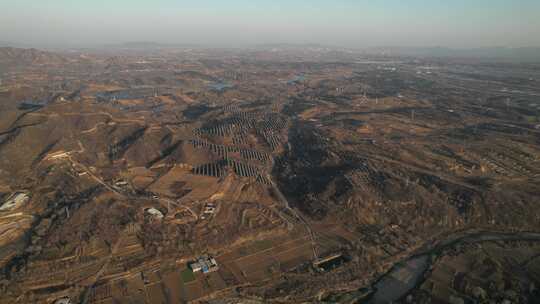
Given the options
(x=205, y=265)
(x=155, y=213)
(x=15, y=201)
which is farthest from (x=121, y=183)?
(x=205, y=265)

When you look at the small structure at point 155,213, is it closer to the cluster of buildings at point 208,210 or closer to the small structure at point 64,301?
the cluster of buildings at point 208,210

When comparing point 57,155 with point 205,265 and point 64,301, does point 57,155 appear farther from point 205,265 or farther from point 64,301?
point 205,265

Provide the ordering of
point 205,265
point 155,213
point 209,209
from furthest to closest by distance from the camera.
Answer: point 209,209 → point 155,213 → point 205,265

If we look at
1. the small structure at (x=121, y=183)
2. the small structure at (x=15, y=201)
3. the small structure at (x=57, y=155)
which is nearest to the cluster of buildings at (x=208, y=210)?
the small structure at (x=121, y=183)

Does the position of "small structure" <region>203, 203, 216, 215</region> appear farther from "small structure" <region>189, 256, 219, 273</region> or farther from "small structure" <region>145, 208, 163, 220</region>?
"small structure" <region>189, 256, 219, 273</region>

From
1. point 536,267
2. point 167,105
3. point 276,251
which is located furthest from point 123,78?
point 536,267

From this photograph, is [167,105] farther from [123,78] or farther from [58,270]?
[58,270]

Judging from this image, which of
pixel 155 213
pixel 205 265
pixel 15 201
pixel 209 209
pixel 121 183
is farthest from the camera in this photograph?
pixel 121 183

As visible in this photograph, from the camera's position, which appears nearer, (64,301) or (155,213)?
(64,301)

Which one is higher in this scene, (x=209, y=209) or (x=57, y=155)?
(x=57, y=155)
